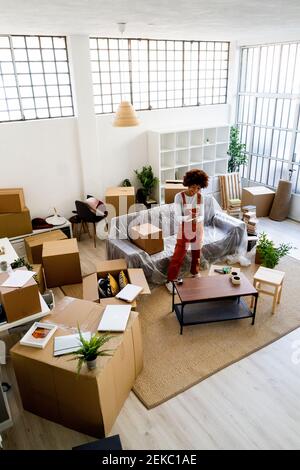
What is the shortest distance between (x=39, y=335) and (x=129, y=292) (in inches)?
45.6

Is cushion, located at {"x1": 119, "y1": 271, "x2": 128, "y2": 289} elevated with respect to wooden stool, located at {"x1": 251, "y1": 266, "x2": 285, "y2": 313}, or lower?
elevated

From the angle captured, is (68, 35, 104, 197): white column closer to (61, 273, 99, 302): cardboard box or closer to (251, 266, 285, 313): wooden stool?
(61, 273, 99, 302): cardboard box

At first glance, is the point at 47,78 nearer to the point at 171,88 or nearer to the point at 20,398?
the point at 171,88

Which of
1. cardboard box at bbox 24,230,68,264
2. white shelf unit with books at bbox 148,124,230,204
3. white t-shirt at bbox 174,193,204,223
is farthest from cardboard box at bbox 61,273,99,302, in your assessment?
white shelf unit with books at bbox 148,124,230,204

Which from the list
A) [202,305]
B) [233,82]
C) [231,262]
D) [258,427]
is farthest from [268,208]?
[258,427]

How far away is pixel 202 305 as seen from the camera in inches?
165

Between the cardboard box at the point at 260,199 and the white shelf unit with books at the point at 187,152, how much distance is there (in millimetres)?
695

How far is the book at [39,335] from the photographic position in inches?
106

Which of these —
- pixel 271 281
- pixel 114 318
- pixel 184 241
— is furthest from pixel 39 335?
pixel 271 281

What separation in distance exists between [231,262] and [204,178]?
1487 millimetres

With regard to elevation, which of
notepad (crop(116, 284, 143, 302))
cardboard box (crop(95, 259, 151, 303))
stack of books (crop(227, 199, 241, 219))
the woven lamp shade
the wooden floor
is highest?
the woven lamp shade

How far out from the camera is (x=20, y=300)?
2766 mm

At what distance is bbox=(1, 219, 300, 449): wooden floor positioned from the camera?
272 cm

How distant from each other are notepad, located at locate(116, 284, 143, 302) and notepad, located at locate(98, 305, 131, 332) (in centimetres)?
47
